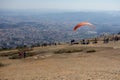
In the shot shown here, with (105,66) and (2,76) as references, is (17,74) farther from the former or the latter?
(105,66)

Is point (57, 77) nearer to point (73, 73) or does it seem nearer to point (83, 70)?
point (73, 73)

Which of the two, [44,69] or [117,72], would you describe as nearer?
[117,72]

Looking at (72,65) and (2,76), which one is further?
(72,65)

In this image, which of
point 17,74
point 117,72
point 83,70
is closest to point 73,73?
point 83,70

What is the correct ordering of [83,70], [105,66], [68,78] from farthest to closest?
[105,66], [83,70], [68,78]

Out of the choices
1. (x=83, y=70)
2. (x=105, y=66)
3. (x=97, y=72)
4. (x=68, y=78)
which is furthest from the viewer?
(x=105, y=66)

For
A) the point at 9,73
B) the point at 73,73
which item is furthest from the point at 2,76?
the point at 73,73

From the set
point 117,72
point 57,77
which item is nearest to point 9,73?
point 57,77

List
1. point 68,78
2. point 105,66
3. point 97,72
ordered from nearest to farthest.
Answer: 1. point 68,78
2. point 97,72
3. point 105,66
